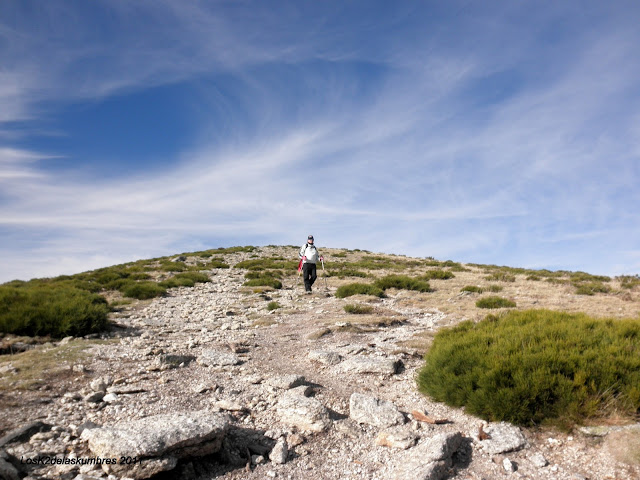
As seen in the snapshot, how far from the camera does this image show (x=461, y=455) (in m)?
4.99

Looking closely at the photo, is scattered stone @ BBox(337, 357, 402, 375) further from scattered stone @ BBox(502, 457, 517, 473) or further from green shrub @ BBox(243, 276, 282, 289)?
green shrub @ BBox(243, 276, 282, 289)

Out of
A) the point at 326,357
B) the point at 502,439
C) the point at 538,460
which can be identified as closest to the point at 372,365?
the point at 326,357

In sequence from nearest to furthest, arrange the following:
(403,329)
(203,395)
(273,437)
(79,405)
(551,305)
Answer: (273,437) < (79,405) < (203,395) < (403,329) < (551,305)

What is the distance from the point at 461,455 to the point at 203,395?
13.7ft

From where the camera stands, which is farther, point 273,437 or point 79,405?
point 79,405

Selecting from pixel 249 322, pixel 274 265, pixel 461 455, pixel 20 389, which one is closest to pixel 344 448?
pixel 461 455

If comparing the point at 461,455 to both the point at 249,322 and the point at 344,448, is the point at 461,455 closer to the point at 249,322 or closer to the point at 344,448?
the point at 344,448

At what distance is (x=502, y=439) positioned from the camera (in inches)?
203

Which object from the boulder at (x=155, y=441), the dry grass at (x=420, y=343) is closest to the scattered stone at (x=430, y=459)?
the boulder at (x=155, y=441)

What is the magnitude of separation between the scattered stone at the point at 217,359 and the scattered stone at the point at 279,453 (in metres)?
3.39

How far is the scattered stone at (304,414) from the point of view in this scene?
564cm

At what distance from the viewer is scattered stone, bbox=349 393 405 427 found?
19.0ft

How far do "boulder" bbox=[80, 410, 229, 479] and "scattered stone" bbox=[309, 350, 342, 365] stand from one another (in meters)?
3.79

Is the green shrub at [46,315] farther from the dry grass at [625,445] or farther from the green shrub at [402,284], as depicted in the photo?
the green shrub at [402,284]
